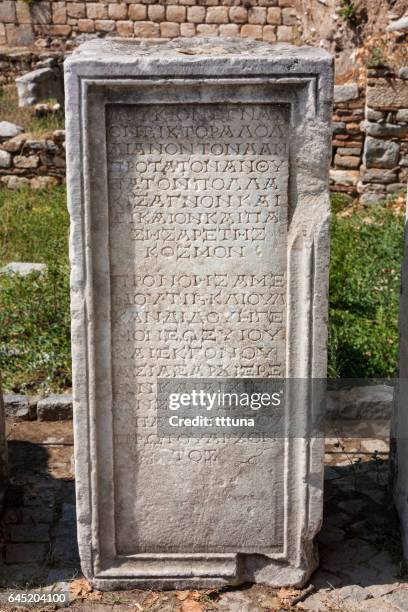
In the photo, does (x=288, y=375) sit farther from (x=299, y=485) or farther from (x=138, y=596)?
(x=138, y=596)

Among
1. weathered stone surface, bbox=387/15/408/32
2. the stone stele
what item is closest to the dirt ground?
the stone stele

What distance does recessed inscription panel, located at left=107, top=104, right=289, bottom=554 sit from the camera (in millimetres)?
3156

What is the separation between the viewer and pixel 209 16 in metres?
15.8

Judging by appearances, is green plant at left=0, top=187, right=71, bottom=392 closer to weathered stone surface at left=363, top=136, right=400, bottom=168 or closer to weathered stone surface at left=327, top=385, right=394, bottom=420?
weathered stone surface at left=327, top=385, right=394, bottom=420

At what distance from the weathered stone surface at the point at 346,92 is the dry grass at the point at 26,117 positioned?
13.3 feet

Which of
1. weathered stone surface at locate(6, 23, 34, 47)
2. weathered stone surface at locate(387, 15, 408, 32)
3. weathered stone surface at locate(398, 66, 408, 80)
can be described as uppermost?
weathered stone surface at locate(387, 15, 408, 32)

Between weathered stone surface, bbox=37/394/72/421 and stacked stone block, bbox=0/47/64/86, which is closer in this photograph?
weathered stone surface, bbox=37/394/72/421

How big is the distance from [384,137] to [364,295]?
3769 mm

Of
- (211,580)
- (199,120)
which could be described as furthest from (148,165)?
(211,580)

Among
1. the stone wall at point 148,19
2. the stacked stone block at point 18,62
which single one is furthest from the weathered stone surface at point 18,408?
the stone wall at point 148,19

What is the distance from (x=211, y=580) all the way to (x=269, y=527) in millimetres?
358

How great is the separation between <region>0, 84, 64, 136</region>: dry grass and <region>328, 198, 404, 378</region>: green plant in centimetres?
489

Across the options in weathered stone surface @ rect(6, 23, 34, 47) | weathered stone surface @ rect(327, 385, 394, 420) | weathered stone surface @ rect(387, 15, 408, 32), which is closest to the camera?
weathered stone surface @ rect(327, 385, 394, 420)

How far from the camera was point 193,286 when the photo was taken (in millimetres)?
3299
